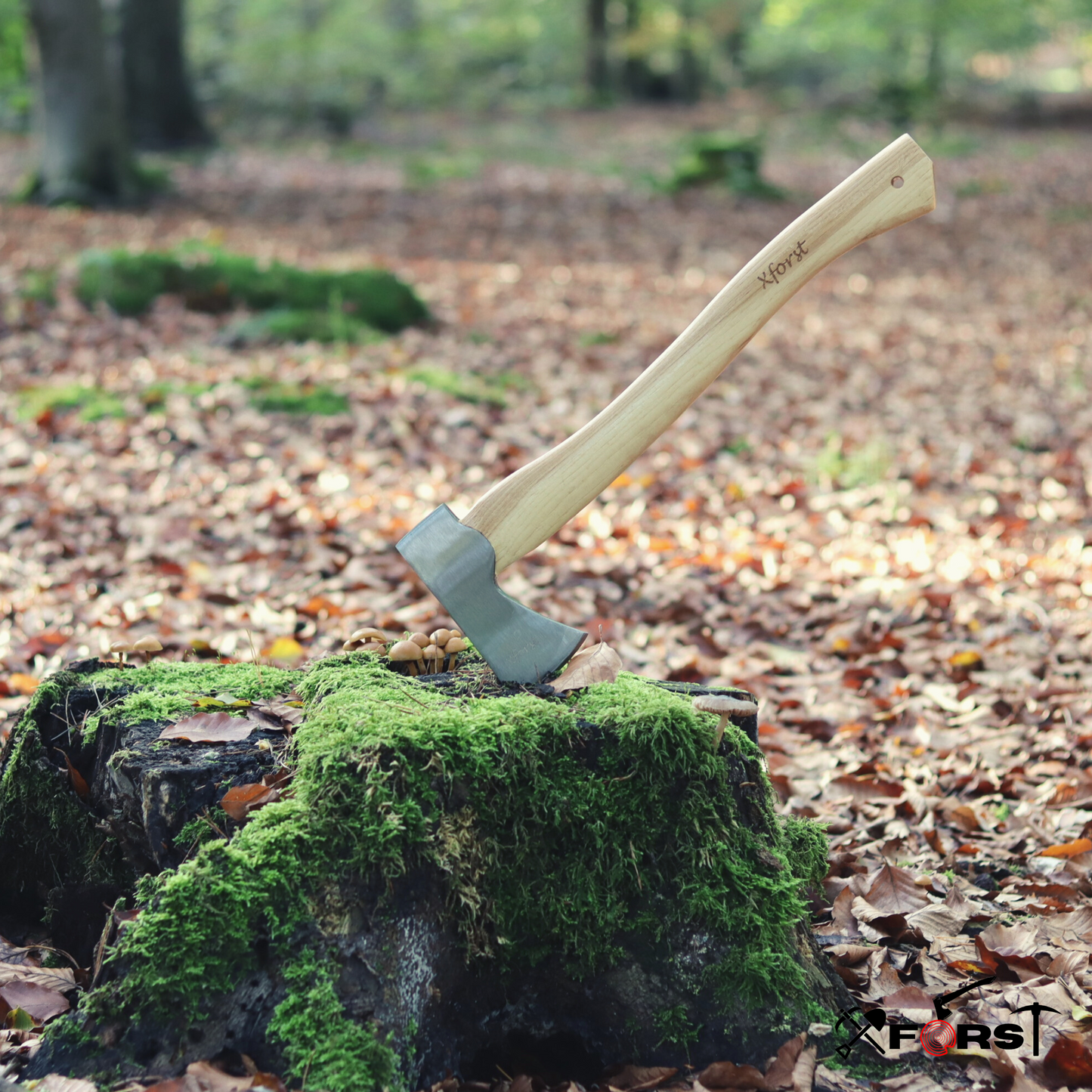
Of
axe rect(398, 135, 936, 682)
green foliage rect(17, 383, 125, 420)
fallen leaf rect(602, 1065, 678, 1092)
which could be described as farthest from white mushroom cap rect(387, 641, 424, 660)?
green foliage rect(17, 383, 125, 420)

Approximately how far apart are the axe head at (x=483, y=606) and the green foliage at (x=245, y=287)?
22.6ft

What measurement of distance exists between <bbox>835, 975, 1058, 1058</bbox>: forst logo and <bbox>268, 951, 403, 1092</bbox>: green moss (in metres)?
1.02

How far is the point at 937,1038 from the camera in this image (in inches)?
93.1

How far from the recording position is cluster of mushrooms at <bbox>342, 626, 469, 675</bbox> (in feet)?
9.15

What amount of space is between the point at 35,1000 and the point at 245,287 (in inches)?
319

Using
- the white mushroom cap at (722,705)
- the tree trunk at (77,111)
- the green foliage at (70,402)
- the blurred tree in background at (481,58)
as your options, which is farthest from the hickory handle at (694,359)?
the blurred tree in background at (481,58)

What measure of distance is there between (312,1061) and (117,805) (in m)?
0.81

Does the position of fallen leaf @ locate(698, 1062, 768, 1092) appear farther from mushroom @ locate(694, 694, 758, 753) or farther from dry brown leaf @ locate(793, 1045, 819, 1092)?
mushroom @ locate(694, 694, 758, 753)

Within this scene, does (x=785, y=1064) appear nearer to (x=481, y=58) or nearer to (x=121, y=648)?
(x=121, y=648)

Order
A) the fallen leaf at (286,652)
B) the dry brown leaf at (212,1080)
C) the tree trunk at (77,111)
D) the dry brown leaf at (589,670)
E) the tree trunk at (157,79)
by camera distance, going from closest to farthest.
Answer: the dry brown leaf at (212,1080) → the dry brown leaf at (589,670) → the fallen leaf at (286,652) → the tree trunk at (77,111) → the tree trunk at (157,79)

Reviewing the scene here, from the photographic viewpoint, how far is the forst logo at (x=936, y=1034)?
2.34m

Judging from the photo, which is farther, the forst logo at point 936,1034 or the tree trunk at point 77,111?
the tree trunk at point 77,111

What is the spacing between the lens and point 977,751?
4.01m

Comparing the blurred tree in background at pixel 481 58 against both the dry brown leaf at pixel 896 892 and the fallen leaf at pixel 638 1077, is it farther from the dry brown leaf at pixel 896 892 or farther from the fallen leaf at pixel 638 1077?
the fallen leaf at pixel 638 1077
